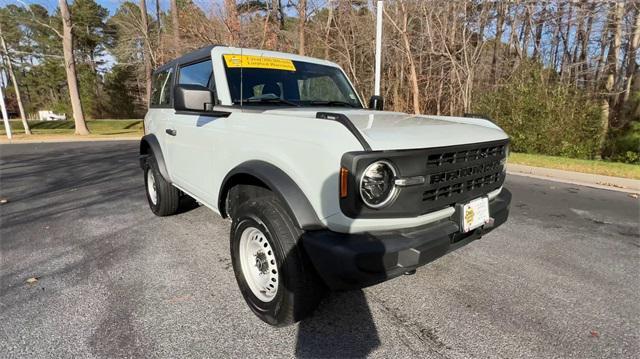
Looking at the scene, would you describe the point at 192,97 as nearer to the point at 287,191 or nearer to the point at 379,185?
the point at 287,191

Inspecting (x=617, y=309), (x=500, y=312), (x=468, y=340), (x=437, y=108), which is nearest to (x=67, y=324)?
(x=468, y=340)

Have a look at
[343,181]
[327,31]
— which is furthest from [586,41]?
[343,181]

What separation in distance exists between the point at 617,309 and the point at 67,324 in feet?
13.0

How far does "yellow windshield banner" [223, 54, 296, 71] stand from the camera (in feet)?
10.7

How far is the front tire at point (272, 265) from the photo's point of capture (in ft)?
6.89

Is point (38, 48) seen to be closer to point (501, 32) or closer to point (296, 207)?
point (501, 32)

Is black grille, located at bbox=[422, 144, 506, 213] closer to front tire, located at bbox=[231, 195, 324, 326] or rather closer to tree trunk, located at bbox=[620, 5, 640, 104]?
front tire, located at bbox=[231, 195, 324, 326]

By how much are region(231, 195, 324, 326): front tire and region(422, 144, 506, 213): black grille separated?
83 centimetres

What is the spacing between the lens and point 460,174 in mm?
2375

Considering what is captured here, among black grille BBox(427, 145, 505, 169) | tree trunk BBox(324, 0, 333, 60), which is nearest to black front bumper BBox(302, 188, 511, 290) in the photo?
black grille BBox(427, 145, 505, 169)

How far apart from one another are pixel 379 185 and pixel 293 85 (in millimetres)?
1859

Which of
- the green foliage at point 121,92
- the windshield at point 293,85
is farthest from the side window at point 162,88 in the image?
the green foliage at point 121,92

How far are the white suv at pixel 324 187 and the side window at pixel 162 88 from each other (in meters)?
1.24

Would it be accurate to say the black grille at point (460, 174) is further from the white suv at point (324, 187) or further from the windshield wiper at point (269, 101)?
the windshield wiper at point (269, 101)
